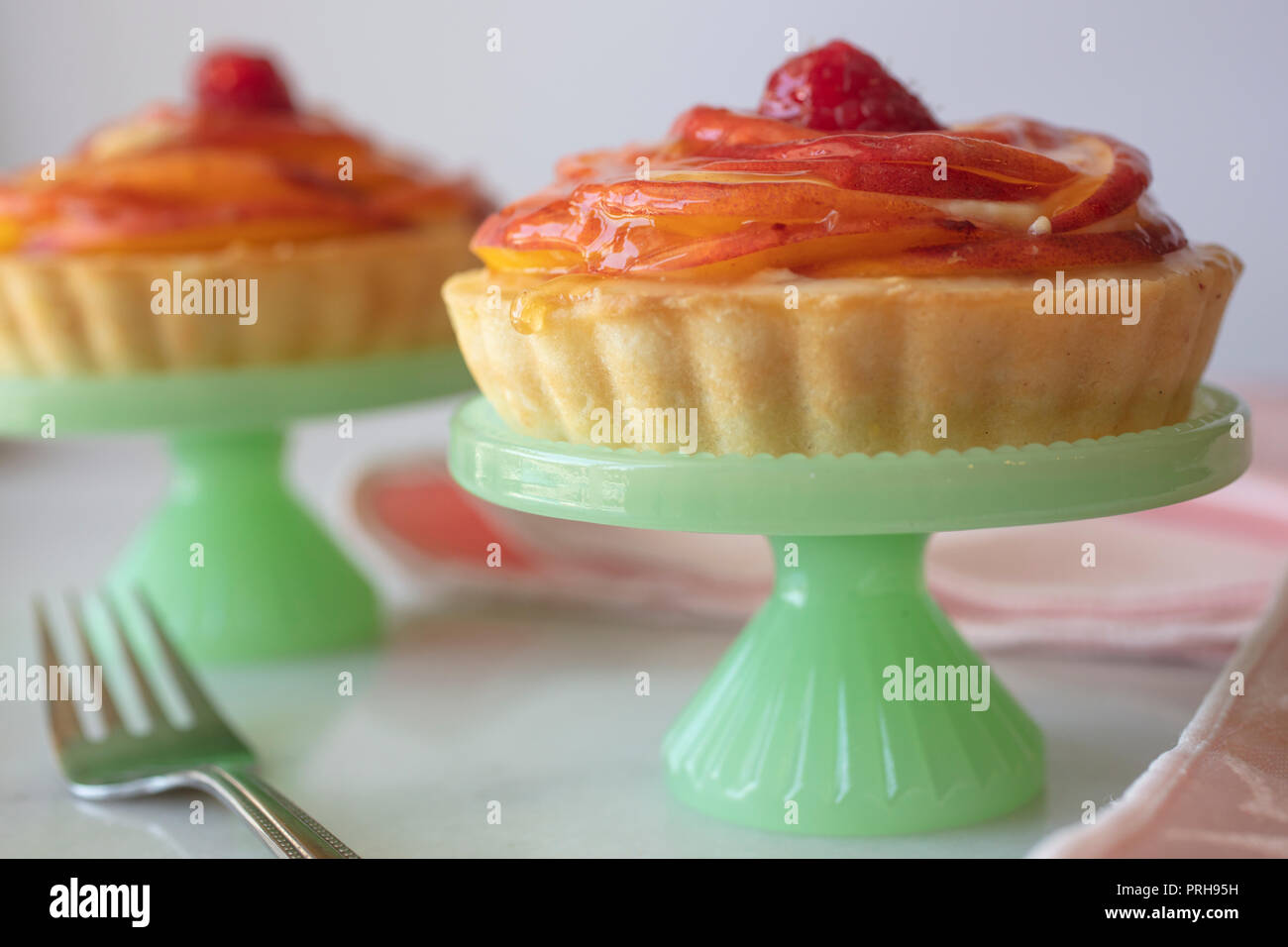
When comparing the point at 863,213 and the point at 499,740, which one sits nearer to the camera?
the point at 863,213

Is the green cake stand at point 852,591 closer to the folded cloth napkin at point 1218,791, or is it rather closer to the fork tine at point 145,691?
the folded cloth napkin at point 1218,791

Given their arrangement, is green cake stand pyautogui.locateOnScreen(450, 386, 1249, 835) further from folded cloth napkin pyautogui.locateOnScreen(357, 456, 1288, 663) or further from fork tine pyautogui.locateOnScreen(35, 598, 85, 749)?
fork tine pyautogui.locateOnScreen(35, 598, 85, 749)

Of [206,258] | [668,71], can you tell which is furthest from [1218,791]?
[668,71]

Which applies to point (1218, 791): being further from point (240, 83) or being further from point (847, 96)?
point (240, 83)

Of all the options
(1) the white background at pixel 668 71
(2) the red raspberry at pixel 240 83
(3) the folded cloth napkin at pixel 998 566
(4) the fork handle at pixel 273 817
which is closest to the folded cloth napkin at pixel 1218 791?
(3) the folded cloth napkin at pixel 998 566

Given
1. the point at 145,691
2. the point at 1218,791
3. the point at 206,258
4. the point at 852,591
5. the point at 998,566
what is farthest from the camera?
the point at 998,566

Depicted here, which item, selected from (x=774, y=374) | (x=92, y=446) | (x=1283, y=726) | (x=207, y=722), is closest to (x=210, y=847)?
(x=207, y=722)
